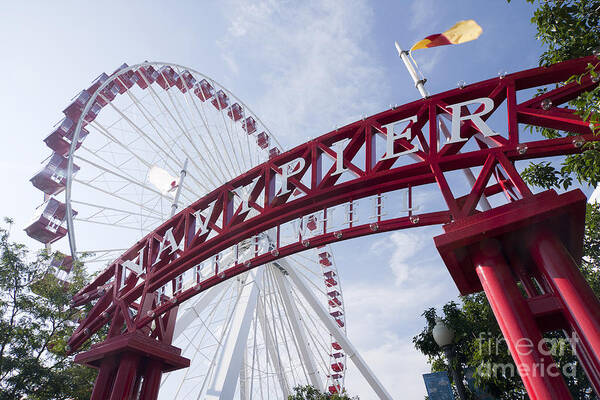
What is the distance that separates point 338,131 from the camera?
11.2 metres

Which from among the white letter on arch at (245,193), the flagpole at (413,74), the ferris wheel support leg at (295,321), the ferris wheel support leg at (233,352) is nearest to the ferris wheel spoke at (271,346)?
the ferris wheel support leg at (295,321)

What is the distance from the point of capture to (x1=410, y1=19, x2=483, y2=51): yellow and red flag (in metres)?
9.63

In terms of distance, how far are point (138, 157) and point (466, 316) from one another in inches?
662

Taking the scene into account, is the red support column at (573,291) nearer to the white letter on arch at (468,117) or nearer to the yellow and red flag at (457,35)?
the white letter on arch at (468,117)

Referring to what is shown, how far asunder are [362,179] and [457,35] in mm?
4021

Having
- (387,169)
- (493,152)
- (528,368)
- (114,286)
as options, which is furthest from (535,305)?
(114,286)

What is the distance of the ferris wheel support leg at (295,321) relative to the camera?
2273 cm

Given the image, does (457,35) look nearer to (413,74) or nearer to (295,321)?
(413,74)

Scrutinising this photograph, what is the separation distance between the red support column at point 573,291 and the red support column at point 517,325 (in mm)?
492

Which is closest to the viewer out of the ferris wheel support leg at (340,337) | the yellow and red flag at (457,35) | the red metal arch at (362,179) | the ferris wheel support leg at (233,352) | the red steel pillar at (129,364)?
the red metal arch at (362,179)

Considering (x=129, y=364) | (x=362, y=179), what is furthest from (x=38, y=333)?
(x=362, y=179)

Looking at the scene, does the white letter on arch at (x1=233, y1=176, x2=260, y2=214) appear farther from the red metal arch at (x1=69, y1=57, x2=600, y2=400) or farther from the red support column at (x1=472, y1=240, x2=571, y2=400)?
the red support column at (x1=472, y1=240, x2=571, y2=400)

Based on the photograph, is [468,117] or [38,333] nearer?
A: [468,117]

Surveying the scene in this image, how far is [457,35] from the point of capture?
985cm
